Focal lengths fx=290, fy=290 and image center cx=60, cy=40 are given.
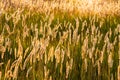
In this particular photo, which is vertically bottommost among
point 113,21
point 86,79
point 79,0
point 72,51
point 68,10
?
point 86,79

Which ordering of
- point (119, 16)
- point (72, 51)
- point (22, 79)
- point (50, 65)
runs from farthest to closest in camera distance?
point (119, 16), point (72, 51), point (50, 65), point (22, 79)

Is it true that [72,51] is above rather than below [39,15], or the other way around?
below

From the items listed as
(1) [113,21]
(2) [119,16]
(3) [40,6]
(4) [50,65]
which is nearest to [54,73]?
(4) [50,65]

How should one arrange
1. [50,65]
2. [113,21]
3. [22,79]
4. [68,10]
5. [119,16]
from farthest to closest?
1. [68,10]
2. [119,16]
3. [113,21]
4. [50,65]
5. [22,79]

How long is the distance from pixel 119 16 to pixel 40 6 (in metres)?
1.43

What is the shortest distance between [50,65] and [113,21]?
96.5 inches

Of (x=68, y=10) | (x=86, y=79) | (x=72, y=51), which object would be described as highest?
(x=68, y=10)

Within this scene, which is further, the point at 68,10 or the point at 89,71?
the point at 68,10

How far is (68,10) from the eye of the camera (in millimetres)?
5098

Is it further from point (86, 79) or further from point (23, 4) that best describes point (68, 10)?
point (86, 79)

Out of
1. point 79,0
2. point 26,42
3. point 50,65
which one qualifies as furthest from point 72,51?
point 79,0

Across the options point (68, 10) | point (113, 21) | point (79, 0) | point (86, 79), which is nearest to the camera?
point (86, 79)

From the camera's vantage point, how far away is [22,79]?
5.96ft

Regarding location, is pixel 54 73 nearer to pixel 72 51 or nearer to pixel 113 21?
pixel 72 51
